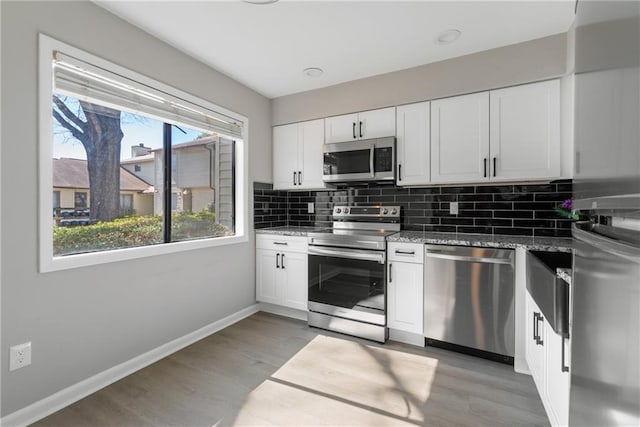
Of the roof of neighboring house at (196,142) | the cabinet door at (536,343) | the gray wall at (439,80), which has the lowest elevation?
the cabinet door at (536,343)

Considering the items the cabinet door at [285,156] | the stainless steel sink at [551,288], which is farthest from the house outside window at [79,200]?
the stainless steel sink at [551,288]

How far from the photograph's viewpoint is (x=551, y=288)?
132cm

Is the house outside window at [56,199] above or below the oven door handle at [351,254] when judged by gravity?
above

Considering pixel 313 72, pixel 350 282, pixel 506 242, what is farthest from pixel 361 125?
pixel 506 242

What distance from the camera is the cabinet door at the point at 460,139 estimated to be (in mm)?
2490

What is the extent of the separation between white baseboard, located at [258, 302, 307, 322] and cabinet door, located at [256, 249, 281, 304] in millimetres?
112

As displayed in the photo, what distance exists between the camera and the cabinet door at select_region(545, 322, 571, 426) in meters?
1.24

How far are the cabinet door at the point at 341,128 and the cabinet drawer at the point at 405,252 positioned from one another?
124 centimetres

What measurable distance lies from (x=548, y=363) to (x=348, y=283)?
1.54m

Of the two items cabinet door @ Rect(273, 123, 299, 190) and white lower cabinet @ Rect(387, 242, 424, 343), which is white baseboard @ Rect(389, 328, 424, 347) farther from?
cabinet door @ Rect(273, 123, 299, 190)

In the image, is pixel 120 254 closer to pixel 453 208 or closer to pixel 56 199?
pixel 56 199

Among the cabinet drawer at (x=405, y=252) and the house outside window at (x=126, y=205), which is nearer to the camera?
the house outside window at (x=126, y=205)

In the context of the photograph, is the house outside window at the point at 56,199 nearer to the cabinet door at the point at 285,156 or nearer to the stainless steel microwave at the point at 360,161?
the cabinet door at the point at 285,156

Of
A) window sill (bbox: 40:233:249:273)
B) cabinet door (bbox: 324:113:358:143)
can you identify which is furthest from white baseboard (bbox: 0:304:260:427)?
cabinet door (bbox: 324:113:358:143)
